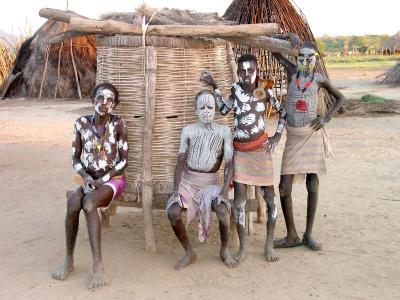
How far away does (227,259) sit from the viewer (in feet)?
12.3

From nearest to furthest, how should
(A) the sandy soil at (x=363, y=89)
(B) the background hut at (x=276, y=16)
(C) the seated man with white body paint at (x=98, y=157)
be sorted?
(C) the seated man with white body paint at (x=98, y=157)
(B) the background hut at (x=276, y=16)
(A) the sandy soil at (x=363, y=89)

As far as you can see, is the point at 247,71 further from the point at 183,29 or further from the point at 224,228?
the point at 224,228

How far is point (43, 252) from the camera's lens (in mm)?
4039

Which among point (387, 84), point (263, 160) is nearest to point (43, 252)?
point (263, 160)

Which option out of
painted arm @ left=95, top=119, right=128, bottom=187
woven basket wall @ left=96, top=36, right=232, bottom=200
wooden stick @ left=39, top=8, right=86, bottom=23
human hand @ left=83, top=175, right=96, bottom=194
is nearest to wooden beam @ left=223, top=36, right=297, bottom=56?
woven basket wall @ left=96, top=36, right=232, bottom=200

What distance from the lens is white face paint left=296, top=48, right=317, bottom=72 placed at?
401 centimetres

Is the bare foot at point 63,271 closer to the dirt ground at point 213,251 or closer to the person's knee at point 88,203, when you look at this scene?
the dirt ground at point 213,251

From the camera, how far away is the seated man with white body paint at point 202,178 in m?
3.69

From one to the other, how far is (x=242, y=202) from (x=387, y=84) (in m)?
17.3

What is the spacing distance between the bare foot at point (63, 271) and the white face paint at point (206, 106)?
1.32m

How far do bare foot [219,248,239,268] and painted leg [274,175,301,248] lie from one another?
49 centimetres

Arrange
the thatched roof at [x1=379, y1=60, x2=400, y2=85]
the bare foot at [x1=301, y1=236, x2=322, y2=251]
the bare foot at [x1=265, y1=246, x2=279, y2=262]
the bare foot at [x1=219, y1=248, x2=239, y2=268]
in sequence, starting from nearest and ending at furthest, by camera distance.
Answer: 1. the bare foot at [x1=219, y1=248, x2=239, y2=268]
2. the bare foot at [x1=265, y1=246, x2=279, y2=262]
3. the bare foot at [x1=301, y1=236, x2=322, y2=251]
4. the thatched roof at [x1=379, y1=60, x2=400, y2=85]

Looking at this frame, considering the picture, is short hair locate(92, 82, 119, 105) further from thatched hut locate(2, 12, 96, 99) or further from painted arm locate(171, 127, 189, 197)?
thatched hut locate(2, 12, 96, 99)

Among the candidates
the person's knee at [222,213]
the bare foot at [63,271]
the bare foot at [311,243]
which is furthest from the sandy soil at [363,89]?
the bare foot at [63,271]
